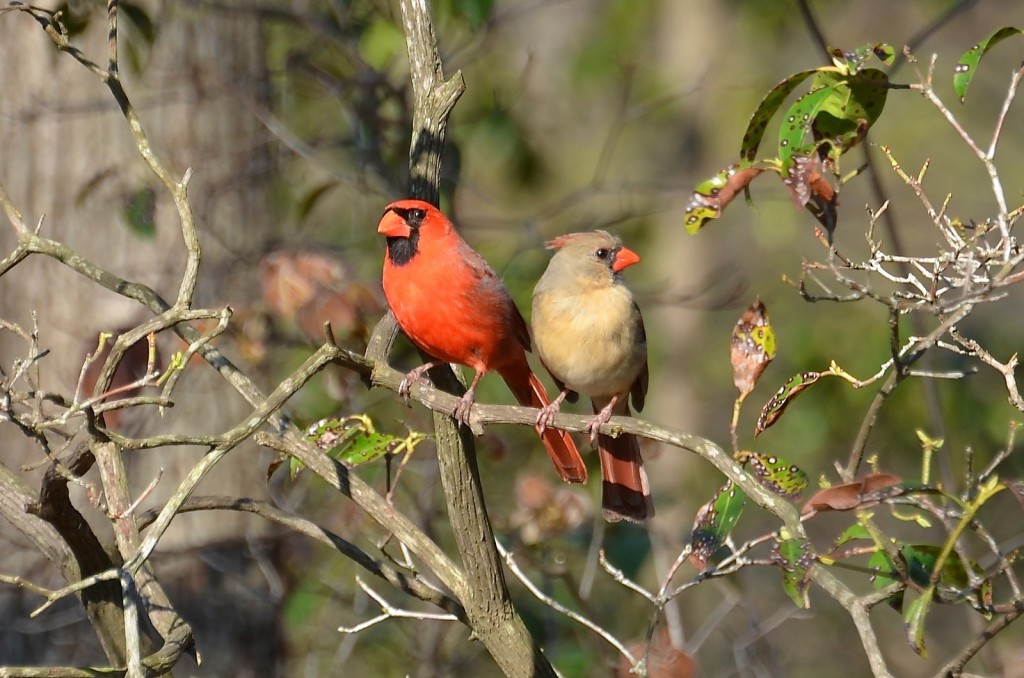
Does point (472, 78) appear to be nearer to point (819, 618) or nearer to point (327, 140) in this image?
point (327, 140)

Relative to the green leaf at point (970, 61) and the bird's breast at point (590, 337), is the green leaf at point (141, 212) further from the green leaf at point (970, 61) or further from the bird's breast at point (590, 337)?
the green leaf at point (970, 61)

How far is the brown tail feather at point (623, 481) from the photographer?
11.2 ft

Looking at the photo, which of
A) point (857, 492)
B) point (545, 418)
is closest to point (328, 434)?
point (545, 418)

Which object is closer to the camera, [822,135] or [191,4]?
[822,135]

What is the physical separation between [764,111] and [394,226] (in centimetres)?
134

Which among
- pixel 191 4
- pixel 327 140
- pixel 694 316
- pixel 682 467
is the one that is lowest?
pixel 682 467

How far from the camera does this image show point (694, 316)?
7.42 m

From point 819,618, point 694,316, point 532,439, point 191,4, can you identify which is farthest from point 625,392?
point 819,618

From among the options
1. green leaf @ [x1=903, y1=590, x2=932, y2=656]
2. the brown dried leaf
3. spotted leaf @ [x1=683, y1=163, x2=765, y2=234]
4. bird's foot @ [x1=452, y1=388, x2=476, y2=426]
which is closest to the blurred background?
spotted leaf @ [x1=683, y1=163, x2=765, y2=234]

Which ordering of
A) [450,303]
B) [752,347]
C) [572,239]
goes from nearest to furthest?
[752,347]
[450,303]
[572,239]

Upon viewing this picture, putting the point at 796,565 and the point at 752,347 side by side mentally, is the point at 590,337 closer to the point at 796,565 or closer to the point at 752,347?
the point at 752,347

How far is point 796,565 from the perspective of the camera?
1.79 meters

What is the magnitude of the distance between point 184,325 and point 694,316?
526 centimetres

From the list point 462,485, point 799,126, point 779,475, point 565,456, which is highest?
point 799,126
